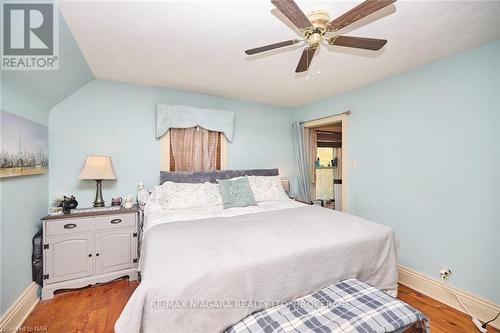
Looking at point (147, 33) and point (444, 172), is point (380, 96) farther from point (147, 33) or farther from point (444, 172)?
point (147, 33)

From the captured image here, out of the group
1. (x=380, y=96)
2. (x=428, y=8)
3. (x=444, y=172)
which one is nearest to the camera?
(x=428, y=8)

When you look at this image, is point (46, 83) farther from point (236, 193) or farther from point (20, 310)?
point (236, 193)

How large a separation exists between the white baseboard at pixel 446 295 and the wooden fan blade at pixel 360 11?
8.36 feet

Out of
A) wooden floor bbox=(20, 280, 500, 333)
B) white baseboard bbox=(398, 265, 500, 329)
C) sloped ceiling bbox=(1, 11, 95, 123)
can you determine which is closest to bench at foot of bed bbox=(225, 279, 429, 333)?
wooden floor bbox=(20, 280, 500, 333)

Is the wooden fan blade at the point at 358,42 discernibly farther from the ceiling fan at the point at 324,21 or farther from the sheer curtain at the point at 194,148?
the sheer curtain at the point at 194,148

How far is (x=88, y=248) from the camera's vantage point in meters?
2.20

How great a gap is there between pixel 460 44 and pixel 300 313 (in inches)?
103

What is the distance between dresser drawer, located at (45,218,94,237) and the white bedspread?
0.78 m

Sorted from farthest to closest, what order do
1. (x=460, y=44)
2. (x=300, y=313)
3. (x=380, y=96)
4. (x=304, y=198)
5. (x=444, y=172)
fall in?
1. (x=304, y=198)
2. (x=380, y=96)
3. (x=444, y=172)
4. (x=460, y=44)
5. (x=300, y=313)

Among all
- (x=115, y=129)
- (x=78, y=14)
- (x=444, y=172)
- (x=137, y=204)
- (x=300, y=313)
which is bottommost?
(x=300, y=313)

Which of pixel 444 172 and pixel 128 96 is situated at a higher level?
pixel 128 96

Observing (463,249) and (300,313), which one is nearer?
(300,313)

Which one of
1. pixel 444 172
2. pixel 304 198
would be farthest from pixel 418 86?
pixel 304 198

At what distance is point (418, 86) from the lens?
2334 millimetres
